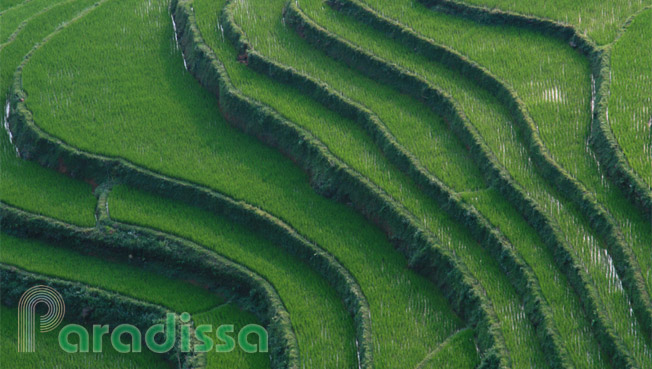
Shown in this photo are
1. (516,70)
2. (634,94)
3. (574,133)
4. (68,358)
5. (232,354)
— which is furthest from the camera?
(516,70)

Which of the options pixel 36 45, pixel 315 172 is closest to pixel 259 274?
pixel 315 172

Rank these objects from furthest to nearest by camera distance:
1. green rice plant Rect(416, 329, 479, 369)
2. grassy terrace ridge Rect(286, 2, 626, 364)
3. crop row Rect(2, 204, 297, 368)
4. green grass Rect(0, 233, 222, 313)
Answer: grassy terrace ridge Rect(286, 2, 626, 364) < green grass Rect(0, 233, 222, 313) < crop row Rect(2, 204, 297, 368) < green rice plant Rect(416, 329, 479, 369)

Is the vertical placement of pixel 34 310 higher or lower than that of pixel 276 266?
lower

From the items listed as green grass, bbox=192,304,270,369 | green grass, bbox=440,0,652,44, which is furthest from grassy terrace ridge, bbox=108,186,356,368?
green grass, bbox=440,0,652,44

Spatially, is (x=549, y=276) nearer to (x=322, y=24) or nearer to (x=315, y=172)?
(x=315, y=172)

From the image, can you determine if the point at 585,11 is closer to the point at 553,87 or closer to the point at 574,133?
the point at 553,87

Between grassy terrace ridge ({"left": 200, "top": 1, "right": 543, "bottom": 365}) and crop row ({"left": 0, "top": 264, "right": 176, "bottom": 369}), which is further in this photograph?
crop row ({"left": 0, "top": 264, "right": 176, "bottom": 369})

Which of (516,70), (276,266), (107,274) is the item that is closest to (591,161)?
(516,70)

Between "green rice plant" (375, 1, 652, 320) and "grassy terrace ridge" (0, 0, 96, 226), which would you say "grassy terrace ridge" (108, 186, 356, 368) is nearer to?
"grassy terrace ridge" (0, 0, 96, 226)
